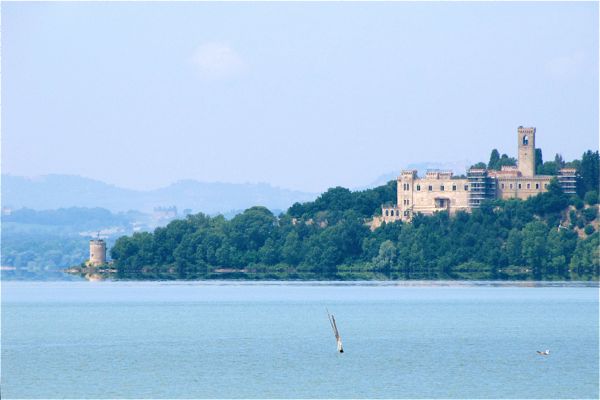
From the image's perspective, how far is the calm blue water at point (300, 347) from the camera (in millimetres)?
46156

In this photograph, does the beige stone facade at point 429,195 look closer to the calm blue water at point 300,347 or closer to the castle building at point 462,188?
the castle building at point 462,188

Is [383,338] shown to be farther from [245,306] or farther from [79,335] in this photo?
[245,306]

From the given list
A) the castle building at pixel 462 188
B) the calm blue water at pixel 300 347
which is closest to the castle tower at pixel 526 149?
the castle building at pixel 462 188

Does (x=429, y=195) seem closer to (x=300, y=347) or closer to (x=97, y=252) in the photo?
(x=97, y=252)

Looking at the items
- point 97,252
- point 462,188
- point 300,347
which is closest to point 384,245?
point 462,188

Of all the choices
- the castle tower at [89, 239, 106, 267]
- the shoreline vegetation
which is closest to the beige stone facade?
the shoreline vegetation

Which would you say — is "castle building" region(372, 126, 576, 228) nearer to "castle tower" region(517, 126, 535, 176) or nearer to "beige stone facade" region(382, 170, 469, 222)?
"beige stone facade" region(382, 170, 469, 222)

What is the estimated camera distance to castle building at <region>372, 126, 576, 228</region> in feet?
562

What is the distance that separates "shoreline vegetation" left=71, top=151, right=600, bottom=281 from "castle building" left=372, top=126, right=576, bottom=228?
8.57 ft

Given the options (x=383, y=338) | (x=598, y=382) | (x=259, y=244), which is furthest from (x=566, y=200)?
(x=598, y=382)

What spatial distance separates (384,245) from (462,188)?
19569 millimetres

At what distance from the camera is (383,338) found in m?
63.1

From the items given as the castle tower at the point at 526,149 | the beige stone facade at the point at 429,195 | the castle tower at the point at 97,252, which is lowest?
the castle tower at the point at 97,252

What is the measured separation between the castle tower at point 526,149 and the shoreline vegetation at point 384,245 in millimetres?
2533
